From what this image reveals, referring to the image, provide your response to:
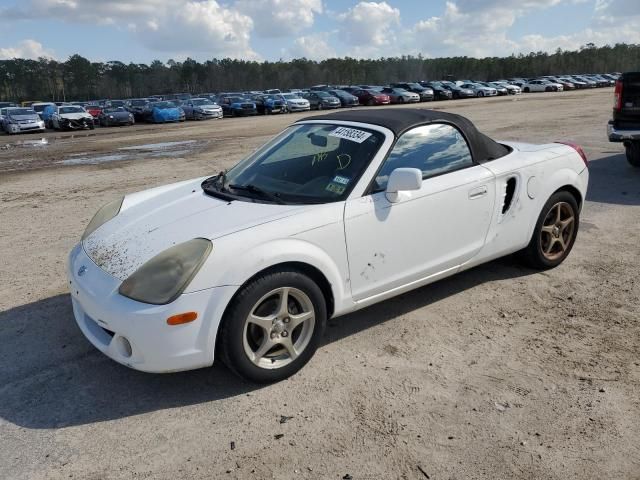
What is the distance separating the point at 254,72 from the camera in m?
111

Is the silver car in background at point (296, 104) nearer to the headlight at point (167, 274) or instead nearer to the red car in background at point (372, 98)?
the red car in background at point (372, 98)

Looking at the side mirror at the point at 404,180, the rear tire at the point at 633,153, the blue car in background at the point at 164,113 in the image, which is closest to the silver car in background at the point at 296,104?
the blue car in background at the point at 164,113

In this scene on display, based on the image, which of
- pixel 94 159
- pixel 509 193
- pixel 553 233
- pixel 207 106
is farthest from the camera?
pixel 207 106

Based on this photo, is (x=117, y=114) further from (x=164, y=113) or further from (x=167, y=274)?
(x=167, y=274)

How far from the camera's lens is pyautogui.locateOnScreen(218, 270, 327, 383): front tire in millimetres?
3020

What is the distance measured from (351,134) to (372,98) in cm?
3768

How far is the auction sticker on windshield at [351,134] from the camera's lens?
12.4 ft

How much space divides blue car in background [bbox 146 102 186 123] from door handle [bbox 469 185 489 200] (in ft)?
98.6

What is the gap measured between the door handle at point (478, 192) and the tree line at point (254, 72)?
4053 inches

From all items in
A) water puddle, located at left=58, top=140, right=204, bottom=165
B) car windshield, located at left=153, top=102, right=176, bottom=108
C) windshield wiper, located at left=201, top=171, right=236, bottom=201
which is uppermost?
windshield wiper, located at left=201, top=171, right=236, bottom=201

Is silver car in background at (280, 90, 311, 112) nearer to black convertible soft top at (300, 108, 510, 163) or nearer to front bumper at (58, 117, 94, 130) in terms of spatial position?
front bumper at (58, 117, 94, 130)

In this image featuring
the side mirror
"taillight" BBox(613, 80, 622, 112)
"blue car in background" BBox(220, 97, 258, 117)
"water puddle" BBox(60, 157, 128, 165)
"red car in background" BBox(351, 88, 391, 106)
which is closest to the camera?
the side mirror

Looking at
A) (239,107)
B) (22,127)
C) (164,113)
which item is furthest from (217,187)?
(239,107)

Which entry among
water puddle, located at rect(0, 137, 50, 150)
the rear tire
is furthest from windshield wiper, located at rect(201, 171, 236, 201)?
water puddle, located at rect(0, 137, 50, 150)
